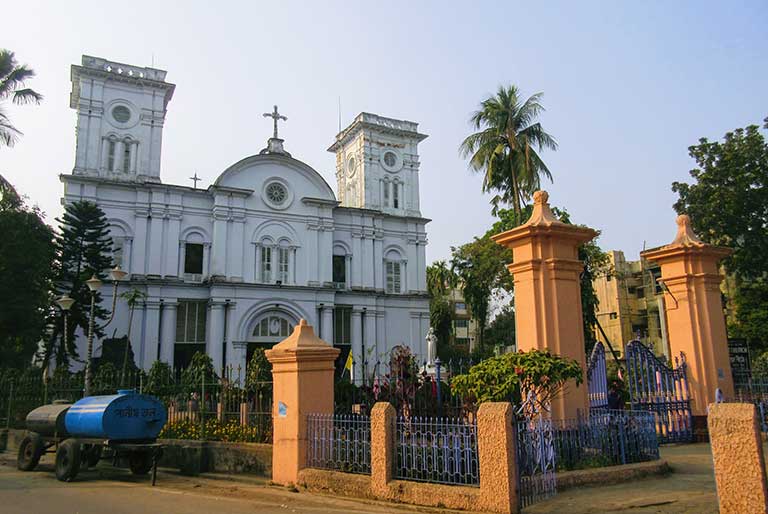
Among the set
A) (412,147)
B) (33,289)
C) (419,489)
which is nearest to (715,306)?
(419,489)

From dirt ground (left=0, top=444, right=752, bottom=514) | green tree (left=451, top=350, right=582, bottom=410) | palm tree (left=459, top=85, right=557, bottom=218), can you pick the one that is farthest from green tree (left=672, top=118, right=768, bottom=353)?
green tree (left=451, top=350, right=582, bottom=410)

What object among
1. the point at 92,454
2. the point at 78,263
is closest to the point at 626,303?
the point at 78,263

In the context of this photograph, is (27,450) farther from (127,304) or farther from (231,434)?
(127,304)

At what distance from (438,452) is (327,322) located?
81.6 feet

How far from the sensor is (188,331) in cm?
2992

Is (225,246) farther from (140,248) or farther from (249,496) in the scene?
(249,496)

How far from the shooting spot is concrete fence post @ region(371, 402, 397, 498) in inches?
302

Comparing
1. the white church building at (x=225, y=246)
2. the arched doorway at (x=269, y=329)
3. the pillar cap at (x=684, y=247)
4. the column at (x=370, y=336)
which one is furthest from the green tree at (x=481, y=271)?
the pillar cap at (x=684, y=247)

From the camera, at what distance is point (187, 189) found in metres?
31.0

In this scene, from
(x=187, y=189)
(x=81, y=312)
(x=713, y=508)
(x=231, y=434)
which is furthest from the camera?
(x=187, y=189)

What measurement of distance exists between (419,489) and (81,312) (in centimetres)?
2340

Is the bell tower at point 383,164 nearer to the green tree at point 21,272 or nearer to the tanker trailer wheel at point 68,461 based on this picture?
the green tree at point 21,272

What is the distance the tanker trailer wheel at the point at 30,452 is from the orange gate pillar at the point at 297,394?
5642 millimetres

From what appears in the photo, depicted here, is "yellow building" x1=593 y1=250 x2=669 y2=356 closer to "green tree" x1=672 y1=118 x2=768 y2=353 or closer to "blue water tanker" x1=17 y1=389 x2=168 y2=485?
"green tree" x1=672 y1=118 x2=768 y2=353
